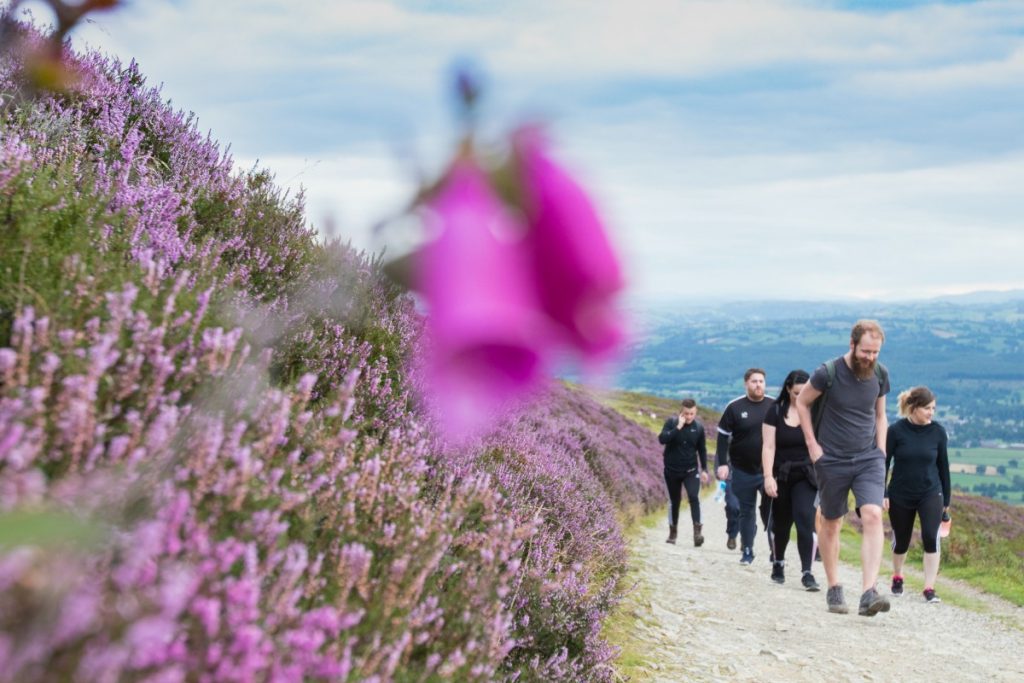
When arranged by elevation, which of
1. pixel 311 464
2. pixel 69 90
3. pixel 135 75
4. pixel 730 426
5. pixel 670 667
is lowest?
pixel 670 667

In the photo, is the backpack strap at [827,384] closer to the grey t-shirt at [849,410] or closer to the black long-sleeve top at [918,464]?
the grey t-shirt at [849,410]

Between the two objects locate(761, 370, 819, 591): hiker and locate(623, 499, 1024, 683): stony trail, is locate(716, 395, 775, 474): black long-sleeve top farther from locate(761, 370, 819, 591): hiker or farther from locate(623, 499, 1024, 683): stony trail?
locate(623, 499, 1024, 683): stony trail

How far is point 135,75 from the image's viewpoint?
7270 millimetres

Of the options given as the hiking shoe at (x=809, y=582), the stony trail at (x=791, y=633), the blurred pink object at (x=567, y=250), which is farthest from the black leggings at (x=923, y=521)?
the blurred pink object at (x=567, y=250)

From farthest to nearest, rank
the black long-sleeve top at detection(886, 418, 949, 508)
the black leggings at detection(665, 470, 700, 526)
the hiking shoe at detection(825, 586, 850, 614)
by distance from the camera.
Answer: the black leggings at detection(665, 470, 700, 526) < the black long-sleeve top at detection(886, 418, 949, 508) < the hiking shoe at detection(825, 586, 850, 614)

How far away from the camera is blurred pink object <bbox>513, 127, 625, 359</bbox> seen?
0.41m

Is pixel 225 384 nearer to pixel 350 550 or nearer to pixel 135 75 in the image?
pixel 350 550

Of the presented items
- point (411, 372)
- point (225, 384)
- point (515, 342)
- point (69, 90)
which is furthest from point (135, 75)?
point (515, 342)

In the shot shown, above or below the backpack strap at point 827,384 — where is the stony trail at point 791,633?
below

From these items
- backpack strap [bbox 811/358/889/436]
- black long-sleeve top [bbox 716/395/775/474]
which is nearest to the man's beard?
backpack strap [bbox 811/358/889/436]

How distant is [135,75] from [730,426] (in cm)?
807

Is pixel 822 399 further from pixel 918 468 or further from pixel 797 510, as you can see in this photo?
pixel 918 468

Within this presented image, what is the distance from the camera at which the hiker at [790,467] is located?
9.76 m

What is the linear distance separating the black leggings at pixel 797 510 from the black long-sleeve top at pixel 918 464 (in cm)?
118
